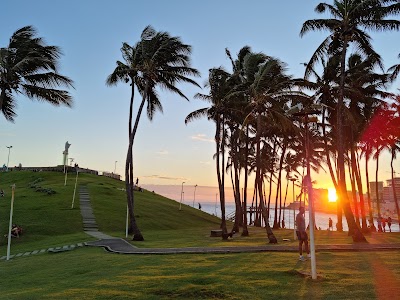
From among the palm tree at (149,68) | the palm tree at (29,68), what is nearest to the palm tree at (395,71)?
the palm tree at (149,68)

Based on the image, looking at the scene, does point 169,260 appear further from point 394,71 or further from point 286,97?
point 394,71

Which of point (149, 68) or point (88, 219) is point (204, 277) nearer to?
point (149, 68)

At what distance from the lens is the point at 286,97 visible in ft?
90.1

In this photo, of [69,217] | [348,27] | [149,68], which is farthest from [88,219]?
[348,27]

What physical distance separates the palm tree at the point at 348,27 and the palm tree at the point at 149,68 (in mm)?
9808

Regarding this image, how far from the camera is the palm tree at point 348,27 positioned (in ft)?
81.8

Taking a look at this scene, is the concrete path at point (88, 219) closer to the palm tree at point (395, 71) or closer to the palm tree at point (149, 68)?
the palm tree at point (149, 68)

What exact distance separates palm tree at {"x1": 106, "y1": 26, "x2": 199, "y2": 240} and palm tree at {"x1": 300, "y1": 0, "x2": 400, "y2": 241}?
981cm

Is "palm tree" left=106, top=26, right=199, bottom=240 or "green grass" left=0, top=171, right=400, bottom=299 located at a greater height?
"palm tree" left=106, top=26, right=199, bottom=240

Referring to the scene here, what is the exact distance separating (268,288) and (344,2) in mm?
22281

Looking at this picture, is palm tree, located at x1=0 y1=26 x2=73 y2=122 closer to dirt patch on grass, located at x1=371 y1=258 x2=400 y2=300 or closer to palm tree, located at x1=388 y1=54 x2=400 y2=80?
→ dirt patch on grass, located at x1=371 y1=258 x2=400 y2=300

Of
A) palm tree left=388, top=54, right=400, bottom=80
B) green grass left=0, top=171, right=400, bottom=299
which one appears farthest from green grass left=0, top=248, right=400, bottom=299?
palm tree left=388, top=54, right=400, bottom=80

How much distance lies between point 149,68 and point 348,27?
14721 mm

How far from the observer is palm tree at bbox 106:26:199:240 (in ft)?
94.8
